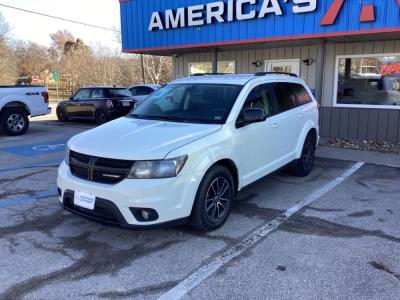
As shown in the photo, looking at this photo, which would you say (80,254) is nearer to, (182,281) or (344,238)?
(182,281)

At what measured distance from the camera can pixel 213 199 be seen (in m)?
4.20

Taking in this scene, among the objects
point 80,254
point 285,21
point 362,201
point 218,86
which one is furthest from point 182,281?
point 285,21

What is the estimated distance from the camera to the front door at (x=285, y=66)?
1176 cm

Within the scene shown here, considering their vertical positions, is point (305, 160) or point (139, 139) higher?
point (139, 139)

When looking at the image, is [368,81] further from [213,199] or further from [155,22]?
[213,199]

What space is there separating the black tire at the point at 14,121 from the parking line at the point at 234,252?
31.5 ft

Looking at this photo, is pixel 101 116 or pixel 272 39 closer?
pixel 272 39

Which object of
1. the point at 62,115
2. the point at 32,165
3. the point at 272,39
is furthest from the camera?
the point at 62,115

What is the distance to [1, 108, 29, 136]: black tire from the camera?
37.7ft

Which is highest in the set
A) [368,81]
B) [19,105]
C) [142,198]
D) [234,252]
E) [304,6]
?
[304,6]

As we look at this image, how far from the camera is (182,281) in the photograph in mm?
3268

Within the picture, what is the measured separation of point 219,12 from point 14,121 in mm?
7010

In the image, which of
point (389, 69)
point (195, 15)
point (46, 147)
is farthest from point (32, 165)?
point (389, 69)

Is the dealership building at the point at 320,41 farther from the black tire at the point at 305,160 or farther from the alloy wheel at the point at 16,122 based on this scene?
the alloy wheel at the point at 16,122
